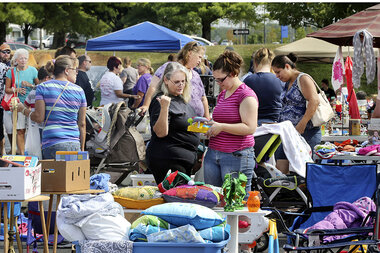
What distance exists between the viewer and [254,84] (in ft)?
24.6

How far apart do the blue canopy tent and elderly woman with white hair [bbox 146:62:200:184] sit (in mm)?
8734

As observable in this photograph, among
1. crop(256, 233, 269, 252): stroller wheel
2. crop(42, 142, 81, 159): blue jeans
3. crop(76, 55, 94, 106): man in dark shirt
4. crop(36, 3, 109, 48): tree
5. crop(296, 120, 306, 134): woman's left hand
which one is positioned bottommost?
crop(256, 233, 269, 252): stroller wheel

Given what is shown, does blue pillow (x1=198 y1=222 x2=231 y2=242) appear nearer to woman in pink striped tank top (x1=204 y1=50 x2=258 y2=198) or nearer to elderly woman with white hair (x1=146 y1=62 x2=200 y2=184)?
woman in pink striped tank top (x1=204 y1=50 x2=258 y2=198)

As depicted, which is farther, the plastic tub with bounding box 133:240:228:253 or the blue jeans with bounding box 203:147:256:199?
the blue jeans with bounding box 203:147:256:199

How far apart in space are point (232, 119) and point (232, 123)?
0.03m

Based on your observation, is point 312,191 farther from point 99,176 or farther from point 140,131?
point 140,131

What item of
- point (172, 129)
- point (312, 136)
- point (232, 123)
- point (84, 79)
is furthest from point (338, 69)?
point (232, 123)

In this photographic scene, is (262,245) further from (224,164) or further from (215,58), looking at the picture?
(215,58)

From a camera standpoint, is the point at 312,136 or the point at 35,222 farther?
the point at 312,136

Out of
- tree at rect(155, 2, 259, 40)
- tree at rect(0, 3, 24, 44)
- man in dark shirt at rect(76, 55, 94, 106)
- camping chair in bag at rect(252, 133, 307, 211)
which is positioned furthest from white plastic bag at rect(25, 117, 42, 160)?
tree at rect(155, 2, 259, 40)

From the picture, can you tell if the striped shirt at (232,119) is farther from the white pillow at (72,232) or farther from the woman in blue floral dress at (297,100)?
the woman in blue floral dress at (297,100)

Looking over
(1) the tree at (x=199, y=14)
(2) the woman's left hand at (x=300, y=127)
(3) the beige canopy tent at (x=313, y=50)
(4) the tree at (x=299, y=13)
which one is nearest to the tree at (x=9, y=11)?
(1) the tree at (x=199, y=14)

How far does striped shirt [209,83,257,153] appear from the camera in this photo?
5.48 meters

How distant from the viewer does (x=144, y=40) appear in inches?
599
